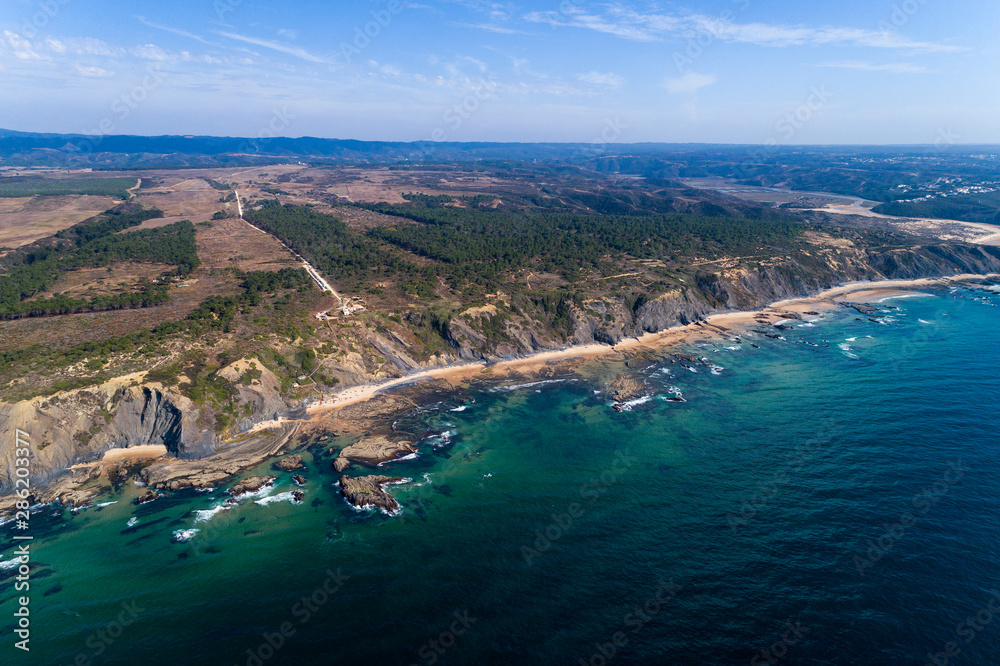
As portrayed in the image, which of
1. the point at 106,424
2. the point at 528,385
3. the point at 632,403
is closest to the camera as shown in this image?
the point at 106,424

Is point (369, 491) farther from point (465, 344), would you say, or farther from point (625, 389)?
point (625, 389)

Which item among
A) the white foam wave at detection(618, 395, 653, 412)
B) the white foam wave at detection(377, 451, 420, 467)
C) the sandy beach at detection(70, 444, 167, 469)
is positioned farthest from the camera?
the white foam wave at detection(618, 395, 653, 412)

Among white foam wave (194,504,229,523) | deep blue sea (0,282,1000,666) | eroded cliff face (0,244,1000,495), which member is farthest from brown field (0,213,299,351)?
white foam wave (194,504,229,523)

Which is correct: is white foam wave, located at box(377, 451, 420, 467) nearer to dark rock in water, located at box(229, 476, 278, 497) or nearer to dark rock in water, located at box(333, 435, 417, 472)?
dark rock in water, located at box(333, 435, 417, 472)

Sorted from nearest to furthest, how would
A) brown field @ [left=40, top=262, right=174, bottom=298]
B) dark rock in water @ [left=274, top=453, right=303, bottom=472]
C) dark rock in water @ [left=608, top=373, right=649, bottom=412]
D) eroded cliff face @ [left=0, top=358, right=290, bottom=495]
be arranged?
eroded cliff face @ [left=0, top=358, right=290, bottom=495], dark rock in water @ [left=274, top=453, right=303, bottom=472], dark rock in water @ [left=608, top=373, right=649, bottom=412], brown field @ [left=40, top=262, right=174, bottom=298]

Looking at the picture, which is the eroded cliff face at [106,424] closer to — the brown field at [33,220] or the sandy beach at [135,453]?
the sandy beach at [135,453]

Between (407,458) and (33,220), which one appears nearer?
(407,458)

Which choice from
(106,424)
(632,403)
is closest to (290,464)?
(106,424)

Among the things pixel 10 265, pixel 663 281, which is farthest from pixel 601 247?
pixel 10 265
